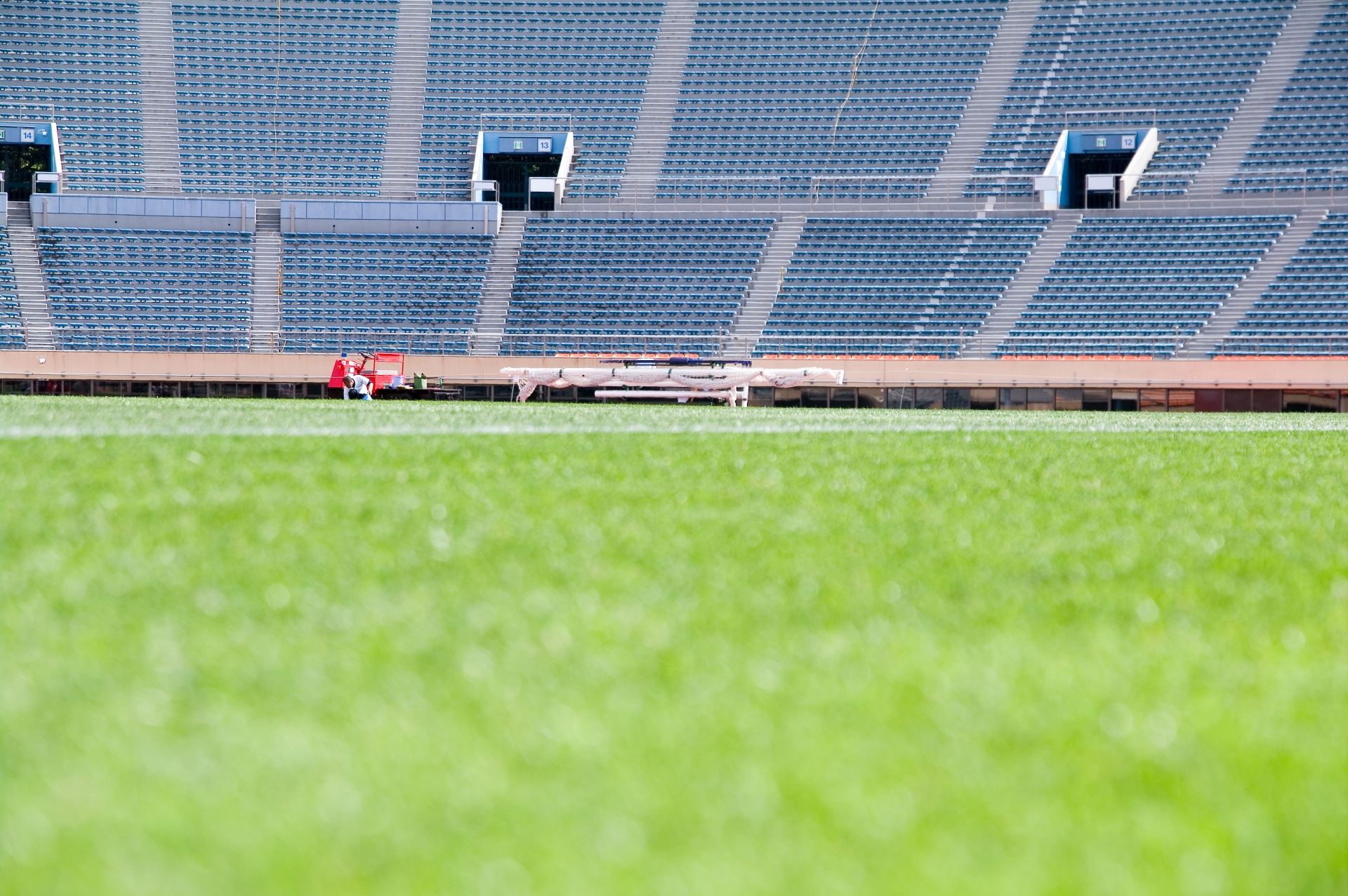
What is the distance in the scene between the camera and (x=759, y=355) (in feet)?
88.5

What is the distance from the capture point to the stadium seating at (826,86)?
30.9m

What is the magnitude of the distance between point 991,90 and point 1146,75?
3676mm

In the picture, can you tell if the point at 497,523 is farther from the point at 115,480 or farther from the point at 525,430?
the point at 525,430

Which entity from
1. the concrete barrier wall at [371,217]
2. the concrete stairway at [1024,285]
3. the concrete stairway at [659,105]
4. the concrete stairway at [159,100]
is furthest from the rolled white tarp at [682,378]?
the concrete stairway at [159,100]

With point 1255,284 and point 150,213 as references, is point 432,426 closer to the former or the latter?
point 1255,284

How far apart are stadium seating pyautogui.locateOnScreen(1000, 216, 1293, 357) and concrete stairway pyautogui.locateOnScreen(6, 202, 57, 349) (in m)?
20.5

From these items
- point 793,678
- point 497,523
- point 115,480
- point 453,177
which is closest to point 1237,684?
point 793,678

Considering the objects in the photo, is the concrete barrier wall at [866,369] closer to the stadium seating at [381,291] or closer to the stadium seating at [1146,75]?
the stadium seating at [381,291]

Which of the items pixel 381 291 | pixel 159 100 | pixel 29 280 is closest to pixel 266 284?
pixel 381 291

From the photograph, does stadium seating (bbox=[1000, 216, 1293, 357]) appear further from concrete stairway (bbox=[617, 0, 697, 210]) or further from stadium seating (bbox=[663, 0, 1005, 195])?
concrete stairway (bbox=[617, 0, 697, 210])

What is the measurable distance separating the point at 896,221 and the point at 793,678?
29.0 metres

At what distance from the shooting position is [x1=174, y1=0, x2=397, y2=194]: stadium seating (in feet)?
102

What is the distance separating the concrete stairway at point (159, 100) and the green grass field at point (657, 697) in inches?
1176

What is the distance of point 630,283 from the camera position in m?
28.4
